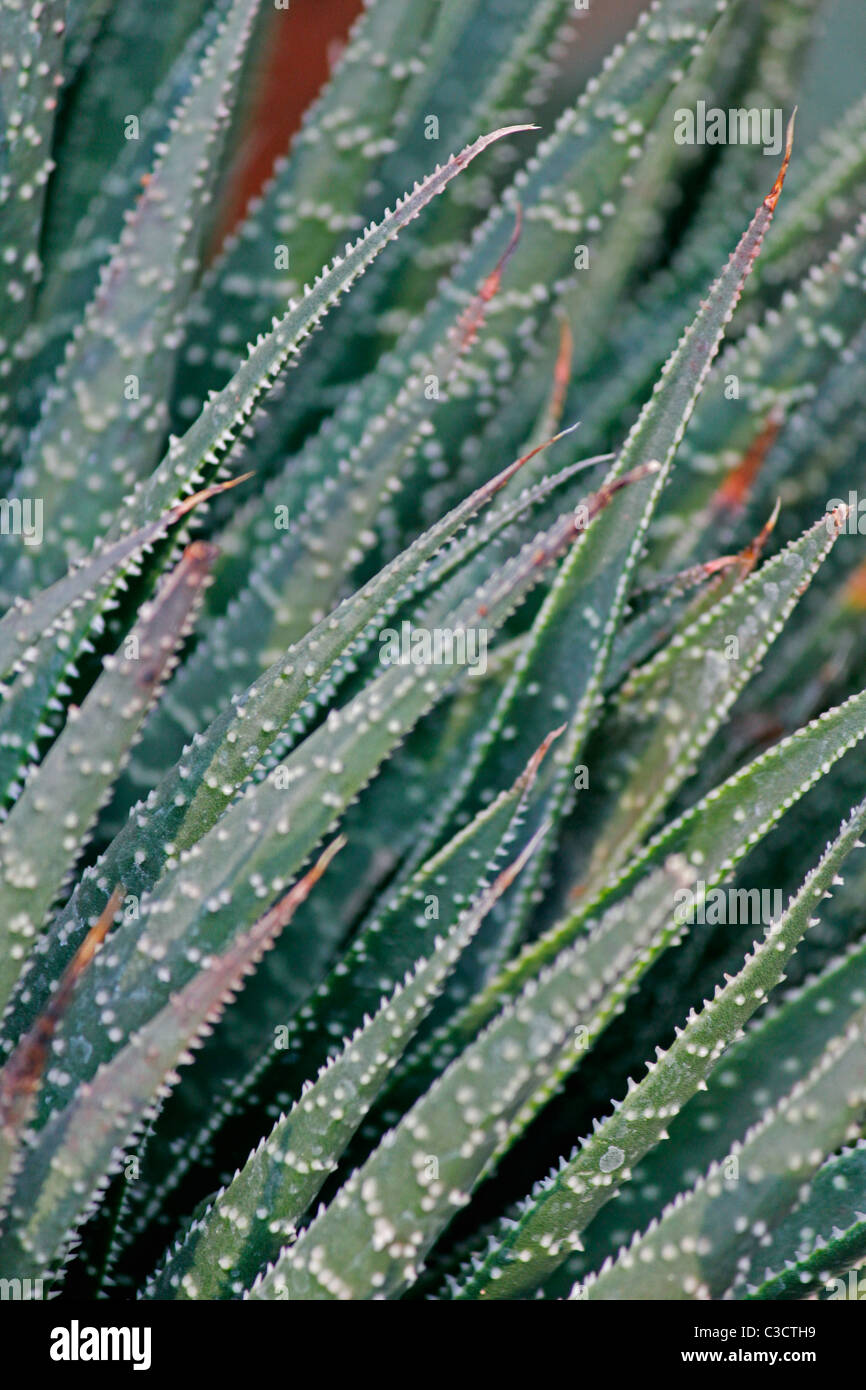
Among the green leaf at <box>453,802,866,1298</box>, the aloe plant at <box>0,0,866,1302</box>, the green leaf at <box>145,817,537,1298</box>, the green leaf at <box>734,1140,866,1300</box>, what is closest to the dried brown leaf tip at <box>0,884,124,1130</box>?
the aloe plant at <box>0,0,866,1302</box>

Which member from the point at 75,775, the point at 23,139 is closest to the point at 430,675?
the point at 75,775

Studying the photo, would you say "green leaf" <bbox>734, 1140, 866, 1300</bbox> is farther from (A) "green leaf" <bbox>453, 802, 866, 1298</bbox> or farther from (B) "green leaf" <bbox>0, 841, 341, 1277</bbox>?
(B) "green leaf" <bbox>0, 841, 341, 1277</bbox>

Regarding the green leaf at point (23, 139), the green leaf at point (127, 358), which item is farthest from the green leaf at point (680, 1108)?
the green leaf at point (23, 139)

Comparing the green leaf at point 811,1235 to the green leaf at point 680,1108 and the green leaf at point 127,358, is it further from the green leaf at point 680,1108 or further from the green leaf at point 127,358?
the green leaf at point 127,358

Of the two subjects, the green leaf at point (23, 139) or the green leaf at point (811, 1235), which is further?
the green leaf at point (23, 139)

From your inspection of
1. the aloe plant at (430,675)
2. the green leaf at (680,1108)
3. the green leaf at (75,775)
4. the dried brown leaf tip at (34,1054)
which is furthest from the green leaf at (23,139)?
the green leaf at (680,1108)

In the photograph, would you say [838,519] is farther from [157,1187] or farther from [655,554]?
[157,1187]

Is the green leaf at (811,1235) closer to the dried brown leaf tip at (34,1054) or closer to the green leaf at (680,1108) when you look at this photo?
the green leaf at (680,1108)

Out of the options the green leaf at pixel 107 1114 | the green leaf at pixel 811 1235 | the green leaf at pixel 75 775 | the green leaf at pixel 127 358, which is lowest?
the green leaf at pixel 811 1235

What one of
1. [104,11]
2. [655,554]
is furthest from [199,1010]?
[104,11]

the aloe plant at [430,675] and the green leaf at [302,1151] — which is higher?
the aloe plant at [430,675]
